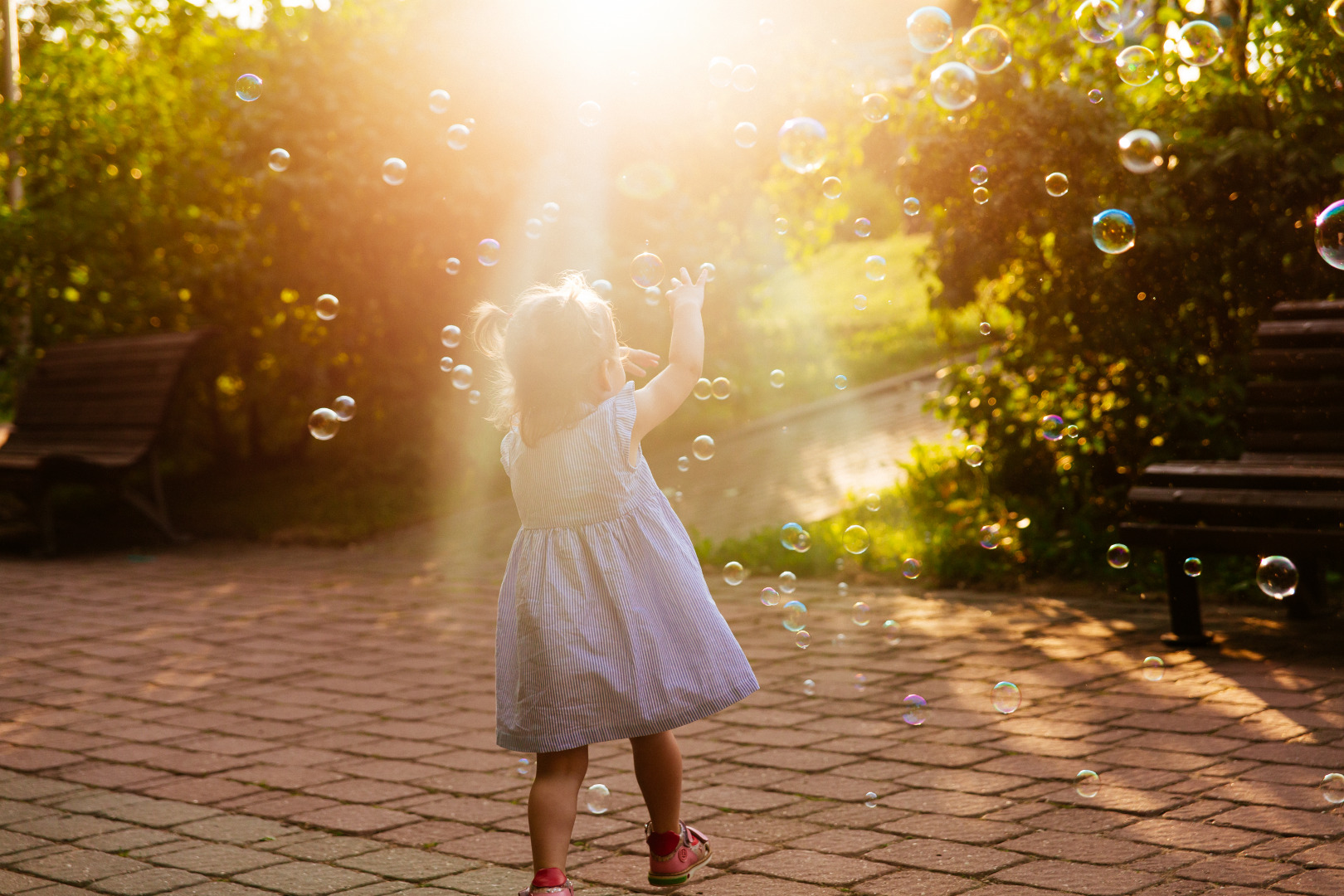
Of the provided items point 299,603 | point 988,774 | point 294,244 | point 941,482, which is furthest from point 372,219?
point 988,774

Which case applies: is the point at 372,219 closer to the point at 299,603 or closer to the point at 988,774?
the point at 299,603

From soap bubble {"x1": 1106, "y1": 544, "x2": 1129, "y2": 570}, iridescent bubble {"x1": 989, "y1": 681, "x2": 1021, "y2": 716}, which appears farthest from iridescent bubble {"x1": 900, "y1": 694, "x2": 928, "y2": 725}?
soap bubble {"x1": 1106, "y1": 544, "x2": 1129, "y2": 570}

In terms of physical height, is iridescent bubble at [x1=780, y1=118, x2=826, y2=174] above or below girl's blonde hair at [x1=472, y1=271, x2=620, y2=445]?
above

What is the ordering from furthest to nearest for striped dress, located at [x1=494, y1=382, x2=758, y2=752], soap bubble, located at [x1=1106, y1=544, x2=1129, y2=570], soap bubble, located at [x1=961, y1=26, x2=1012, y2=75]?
soap bubble, located at [x1=961, y1=26, x2=1012, y2=75] → soap bubble, located at [x1=1106, y1=544, x2=1129, y2=570] → striped dress, located at [x1=494, y1=382, x2=758, y2=752]

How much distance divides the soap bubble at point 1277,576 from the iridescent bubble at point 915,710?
4.20 feet

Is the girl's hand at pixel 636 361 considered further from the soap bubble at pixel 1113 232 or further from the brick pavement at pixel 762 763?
the soap bubble at pixel 1113 232

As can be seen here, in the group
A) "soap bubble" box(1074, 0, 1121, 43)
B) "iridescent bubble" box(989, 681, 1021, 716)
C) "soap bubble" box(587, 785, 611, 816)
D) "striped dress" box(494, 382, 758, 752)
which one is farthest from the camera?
"soap bubble" box(1074, 0, 1121, 43)

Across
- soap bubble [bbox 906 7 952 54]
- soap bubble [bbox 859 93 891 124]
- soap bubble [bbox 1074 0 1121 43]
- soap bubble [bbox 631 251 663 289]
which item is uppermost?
soap bubble [bbox 906 7 952 54]

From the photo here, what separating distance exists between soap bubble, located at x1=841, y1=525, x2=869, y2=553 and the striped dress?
4.18 metres

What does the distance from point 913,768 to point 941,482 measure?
13.9ft

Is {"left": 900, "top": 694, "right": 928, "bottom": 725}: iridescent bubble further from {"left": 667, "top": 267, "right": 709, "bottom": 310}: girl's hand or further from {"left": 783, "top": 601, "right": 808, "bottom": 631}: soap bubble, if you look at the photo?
{"left": 667, "top": 267, "right": 709, "bottom": 310}: girl's hand

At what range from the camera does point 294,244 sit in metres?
10.3

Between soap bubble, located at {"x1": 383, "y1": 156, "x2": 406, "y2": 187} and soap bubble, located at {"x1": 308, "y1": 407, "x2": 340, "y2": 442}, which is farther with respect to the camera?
soap bubble, located at {"x1": 383, "y1": 156, "x2": 406, "y2": 187}

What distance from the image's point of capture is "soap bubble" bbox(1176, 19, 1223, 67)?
19.3 feet
